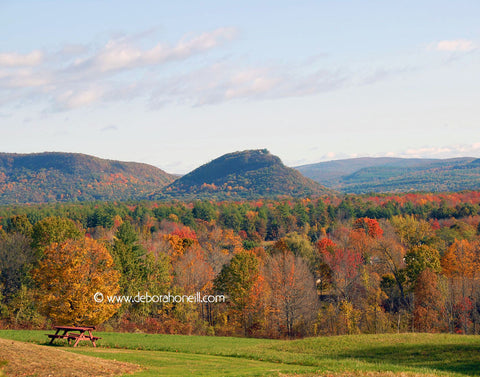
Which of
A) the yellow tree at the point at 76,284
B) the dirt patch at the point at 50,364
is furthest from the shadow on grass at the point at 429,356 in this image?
the yellow tree at the point at 76,284

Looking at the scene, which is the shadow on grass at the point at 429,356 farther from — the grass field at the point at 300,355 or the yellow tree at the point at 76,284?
the yellow tree at the point at 76,284

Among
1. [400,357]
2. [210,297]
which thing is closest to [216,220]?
[210,297]

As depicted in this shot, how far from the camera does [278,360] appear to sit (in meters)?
29.1

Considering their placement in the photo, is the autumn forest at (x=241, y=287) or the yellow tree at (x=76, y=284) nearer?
the yellow tree at (x=76, y=284)

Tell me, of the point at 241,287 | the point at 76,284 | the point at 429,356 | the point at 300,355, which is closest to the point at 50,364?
the point at 300,355

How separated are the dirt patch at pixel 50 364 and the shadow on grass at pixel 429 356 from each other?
15880mm

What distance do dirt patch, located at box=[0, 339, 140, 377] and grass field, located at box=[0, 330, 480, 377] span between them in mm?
1433

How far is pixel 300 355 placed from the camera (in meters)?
31.5

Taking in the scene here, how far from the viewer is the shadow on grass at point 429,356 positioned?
2706 centimetres

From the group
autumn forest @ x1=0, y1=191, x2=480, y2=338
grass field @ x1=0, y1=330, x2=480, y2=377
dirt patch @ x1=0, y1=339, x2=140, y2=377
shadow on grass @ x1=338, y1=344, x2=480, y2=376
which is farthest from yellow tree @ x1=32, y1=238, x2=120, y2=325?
shadow on grass @ x1=338, y1=344, x2=480, y2=376

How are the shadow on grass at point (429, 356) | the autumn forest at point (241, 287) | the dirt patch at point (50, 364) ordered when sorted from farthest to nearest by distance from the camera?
→ 1. the autumn forest at point (241, 287)
2. the shadow on grass at point (429, 356)
3. the dirt patch at point (50, 364)

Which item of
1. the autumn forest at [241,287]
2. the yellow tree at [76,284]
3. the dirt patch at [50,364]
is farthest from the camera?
the autumn forest at [241,287]

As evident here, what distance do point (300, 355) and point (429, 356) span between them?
800 centimetres

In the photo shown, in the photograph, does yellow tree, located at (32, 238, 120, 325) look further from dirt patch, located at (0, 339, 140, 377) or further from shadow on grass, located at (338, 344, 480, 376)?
shadow on grass, located at (338, 344, 480, 376)
